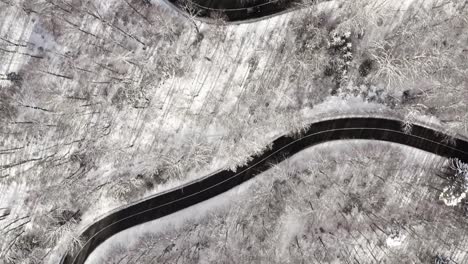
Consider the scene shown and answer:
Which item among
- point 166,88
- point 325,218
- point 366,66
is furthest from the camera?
point 325,218

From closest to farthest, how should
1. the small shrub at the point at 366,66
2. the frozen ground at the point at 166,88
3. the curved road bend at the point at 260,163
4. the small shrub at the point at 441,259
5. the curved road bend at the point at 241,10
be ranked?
the frozen ground at the point at 166,88 < the small shrub at the point at 366,66 < the curved road bend at the point at 241,10 < the small shrub at the point at 441,259 < the curved road bend at the point at 260,163

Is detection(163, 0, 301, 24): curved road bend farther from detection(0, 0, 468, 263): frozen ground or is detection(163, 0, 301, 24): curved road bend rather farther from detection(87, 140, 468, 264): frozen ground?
detection(87, 140, 468, 264): frozen ground

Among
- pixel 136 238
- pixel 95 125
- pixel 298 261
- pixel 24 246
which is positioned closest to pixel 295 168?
pixel 298 261

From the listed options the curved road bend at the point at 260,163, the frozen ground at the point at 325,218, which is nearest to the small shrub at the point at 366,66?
the curved road bend at the point at 260,163

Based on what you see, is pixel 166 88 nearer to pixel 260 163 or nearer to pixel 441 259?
pixel 260 163

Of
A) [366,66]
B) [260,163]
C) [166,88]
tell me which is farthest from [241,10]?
[260,163]

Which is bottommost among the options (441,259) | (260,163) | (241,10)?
(441,259)

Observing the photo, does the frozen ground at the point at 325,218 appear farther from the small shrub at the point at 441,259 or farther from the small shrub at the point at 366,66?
the small shrub at the point at 366,66

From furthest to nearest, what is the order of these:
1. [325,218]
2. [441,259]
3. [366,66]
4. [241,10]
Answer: [325,218]
[441,259]
[241,10]
[366,66]

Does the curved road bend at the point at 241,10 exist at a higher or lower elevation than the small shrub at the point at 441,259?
higher

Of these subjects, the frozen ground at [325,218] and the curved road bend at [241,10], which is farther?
the frozen ground at [325,218]
